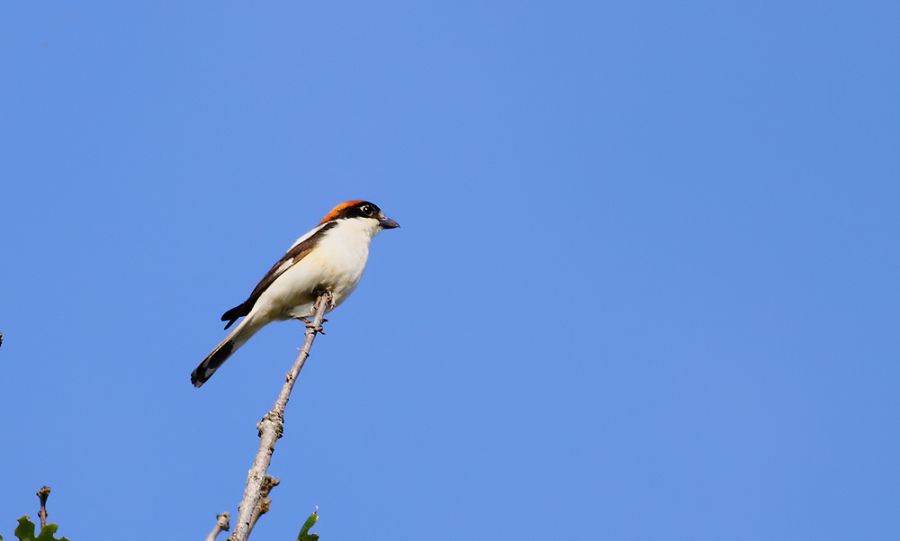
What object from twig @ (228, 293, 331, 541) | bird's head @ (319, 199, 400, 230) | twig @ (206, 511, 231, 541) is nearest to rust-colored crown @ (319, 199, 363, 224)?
bird's head @ (319, 199, 400, 230)

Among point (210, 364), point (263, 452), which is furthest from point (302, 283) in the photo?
point (263, 452)

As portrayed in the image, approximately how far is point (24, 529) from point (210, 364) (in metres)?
5.84

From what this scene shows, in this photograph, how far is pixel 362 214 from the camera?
10648 mm

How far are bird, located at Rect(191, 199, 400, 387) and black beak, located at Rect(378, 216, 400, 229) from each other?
648 millimetres

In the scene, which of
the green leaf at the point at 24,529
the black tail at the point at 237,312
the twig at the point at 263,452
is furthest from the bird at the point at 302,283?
the green leaf at the point at 24,529

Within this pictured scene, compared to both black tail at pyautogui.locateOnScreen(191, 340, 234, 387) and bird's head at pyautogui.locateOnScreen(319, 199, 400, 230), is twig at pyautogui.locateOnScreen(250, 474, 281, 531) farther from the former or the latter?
bird's head at pyautogui.locateOnScreen(319, 199, 400, 230)

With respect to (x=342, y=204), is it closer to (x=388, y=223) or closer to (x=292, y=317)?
(x=388, y=223)

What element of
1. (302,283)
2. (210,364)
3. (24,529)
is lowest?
(24,529)

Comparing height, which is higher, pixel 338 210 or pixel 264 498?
pixel 338 210

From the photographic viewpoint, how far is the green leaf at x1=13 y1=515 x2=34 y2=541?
3.15 metres

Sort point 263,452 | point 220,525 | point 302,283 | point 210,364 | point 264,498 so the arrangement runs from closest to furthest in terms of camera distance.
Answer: point 220,525 < point 264,498 < point 263,452 < point 210,364 < point 302,283

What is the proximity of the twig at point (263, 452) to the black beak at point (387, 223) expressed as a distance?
17.1 feet

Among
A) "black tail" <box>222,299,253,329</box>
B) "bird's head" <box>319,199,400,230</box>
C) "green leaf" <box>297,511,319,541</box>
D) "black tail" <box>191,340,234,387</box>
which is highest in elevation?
"bird's head" <box>319,199,400,230</box>

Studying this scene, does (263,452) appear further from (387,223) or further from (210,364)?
(387,223)
